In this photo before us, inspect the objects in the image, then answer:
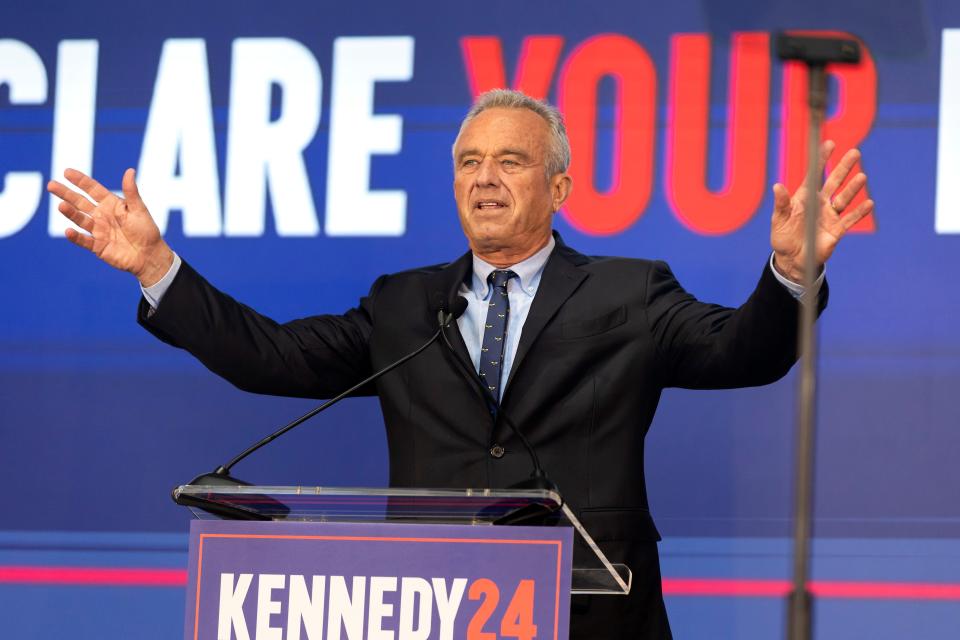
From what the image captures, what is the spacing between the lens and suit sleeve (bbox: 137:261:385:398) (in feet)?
7.66

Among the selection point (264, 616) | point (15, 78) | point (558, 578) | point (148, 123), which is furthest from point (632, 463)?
point (15, 78)

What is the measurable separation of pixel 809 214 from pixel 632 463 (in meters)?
0.82

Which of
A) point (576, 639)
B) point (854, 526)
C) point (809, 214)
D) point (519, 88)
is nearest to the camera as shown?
point (809, 214)

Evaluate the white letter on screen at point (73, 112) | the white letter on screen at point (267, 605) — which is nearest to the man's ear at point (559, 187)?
the white letter on screen at point (267, 605)

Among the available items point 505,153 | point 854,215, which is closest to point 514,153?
point 505,153

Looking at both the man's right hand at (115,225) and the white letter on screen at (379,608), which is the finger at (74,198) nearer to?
the man's right hand at (115,225)

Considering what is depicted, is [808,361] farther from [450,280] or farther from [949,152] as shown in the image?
[949,152]

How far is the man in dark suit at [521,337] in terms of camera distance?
2246 millimetres

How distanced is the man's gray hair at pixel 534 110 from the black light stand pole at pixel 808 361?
104 centimetres

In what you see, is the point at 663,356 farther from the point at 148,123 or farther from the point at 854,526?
the point at 148,123

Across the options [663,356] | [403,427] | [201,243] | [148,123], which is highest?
[148,123]

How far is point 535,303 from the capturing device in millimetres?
2434

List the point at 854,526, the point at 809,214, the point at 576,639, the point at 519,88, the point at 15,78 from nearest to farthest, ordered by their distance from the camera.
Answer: the point at 809,214 → the point at 576,639 → the point at 854,526 → the point at 519,88 → the point at 15,78

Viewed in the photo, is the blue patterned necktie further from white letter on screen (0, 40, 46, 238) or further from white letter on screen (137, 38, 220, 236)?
white letter on screen (0, 40, 46, 238)
